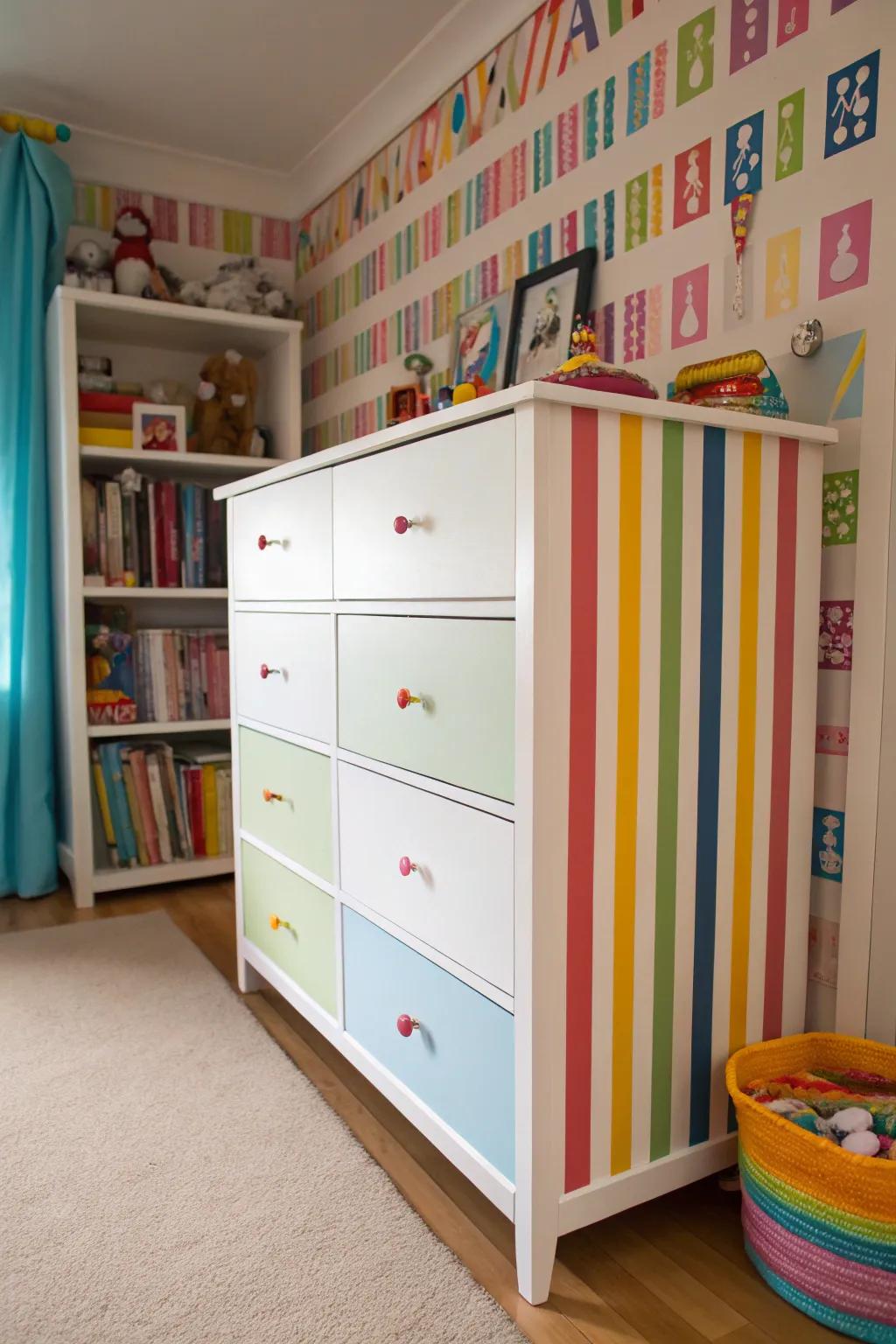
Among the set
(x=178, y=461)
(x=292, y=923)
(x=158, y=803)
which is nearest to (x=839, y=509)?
(x=292, y=923)

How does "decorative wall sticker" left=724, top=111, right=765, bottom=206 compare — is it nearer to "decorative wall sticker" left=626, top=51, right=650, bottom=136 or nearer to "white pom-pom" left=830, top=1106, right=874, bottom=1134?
"decorative wall sticker" left=626, top=51, right=650, bottom=136

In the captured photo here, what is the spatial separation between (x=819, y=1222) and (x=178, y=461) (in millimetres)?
2314

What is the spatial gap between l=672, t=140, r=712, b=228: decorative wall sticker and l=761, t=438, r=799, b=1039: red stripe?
525 millimetres

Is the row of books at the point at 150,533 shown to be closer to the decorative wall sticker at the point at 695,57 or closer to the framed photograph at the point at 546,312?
the framed photograph at the point at 546,312

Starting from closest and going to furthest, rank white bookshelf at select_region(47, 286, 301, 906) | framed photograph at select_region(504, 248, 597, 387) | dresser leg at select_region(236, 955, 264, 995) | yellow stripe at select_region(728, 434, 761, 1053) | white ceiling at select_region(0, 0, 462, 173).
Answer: yellow stripe at select_region(728, 434, 761, 1053) → framed photograph at select_region(504, 248, 597, 387) → dresser leg at select_region(236, 955, 264, 995) → white ceiling at select_region(0, 0, 462, 173) → white bookshelf at select_region(47, 286, 301, 906)

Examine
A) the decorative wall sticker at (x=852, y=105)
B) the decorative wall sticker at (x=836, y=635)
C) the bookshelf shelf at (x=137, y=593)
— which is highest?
the decorative wall sticker at (x=852, y=105)

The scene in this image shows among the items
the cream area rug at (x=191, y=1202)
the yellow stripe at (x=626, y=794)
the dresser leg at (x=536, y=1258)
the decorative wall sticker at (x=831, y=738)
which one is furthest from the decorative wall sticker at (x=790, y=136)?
the cream area rug at (x=191, y=1202)

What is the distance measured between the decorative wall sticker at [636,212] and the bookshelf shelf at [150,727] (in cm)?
170

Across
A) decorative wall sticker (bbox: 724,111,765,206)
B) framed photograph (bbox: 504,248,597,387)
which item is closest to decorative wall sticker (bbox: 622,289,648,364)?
framed photograph (bbox: 504,248,597,387)

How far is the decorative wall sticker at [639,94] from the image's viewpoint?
1.62m

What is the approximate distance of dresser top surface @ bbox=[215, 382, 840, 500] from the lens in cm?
104

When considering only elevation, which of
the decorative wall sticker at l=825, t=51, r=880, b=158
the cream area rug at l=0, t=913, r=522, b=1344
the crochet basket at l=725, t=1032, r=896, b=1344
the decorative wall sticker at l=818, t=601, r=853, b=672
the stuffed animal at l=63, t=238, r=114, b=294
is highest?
the stuffed animal at l=63, t=238, r=114, b=294

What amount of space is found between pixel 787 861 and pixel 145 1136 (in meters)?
1.05

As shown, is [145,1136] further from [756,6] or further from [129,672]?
Result: [756,6]
